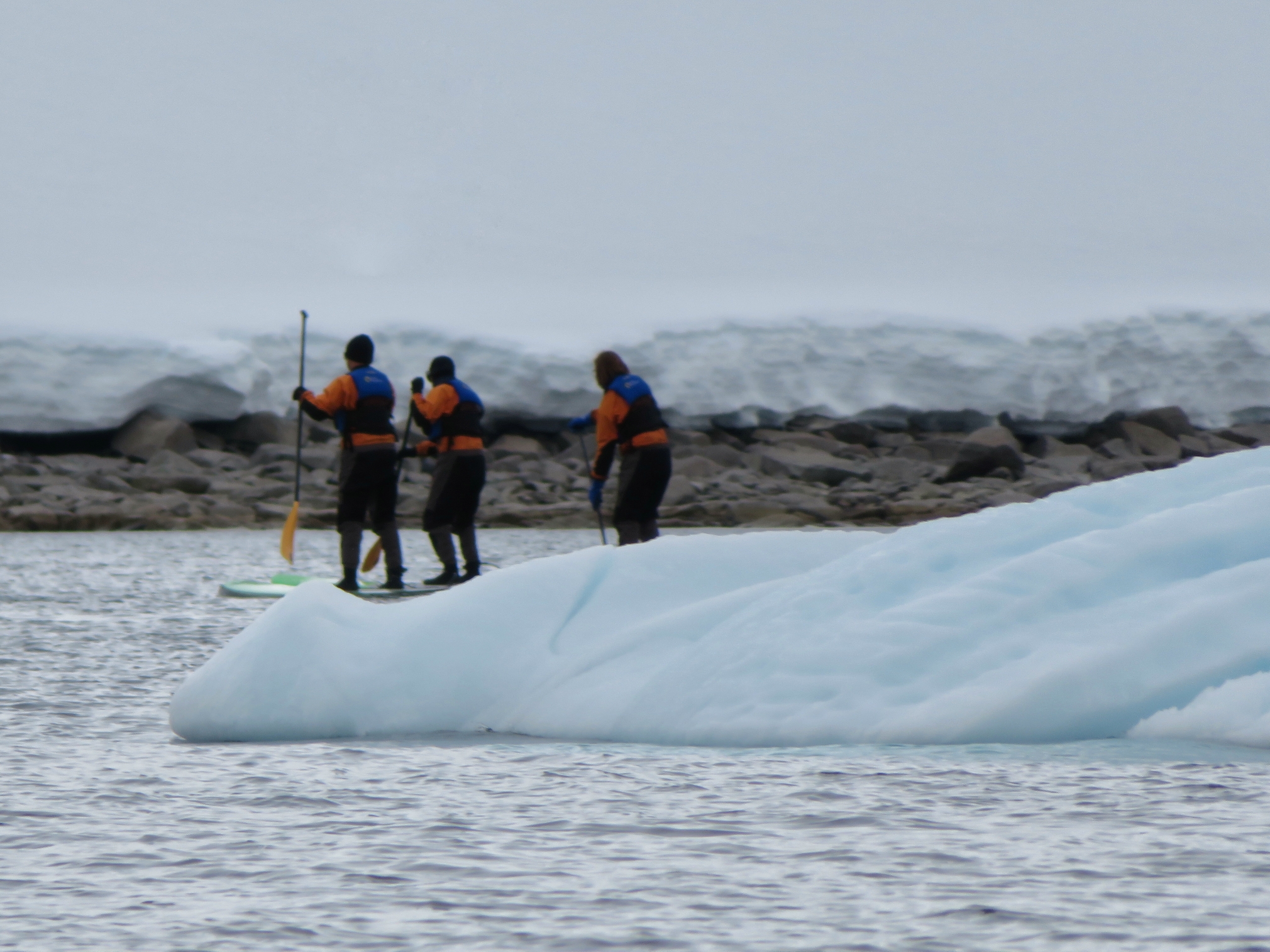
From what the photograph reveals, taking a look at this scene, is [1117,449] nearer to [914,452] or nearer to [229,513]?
[914,452]

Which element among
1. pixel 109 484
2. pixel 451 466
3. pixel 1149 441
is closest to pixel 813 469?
pixel 1149 441

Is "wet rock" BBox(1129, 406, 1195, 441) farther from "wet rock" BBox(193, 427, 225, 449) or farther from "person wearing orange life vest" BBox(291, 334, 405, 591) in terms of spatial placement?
"person wearing orange life vest" BBox(291, 334, 405, 591)

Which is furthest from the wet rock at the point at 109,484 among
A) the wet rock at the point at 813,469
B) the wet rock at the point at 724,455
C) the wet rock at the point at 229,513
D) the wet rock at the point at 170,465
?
the wet rock at the point at 813,469

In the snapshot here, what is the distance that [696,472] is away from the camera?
20.5m

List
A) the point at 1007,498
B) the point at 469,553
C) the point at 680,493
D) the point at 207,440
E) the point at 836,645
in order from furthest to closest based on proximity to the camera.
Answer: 1. the point at 207,440
2. the point at 680,493
3. the point at 1007,498
4. the point at 469,553
5. the point at 836,645

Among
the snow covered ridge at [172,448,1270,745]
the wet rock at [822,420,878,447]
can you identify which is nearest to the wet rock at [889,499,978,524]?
the wet rock at [822,420,878,447]

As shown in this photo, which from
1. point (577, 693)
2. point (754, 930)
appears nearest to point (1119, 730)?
point (577, 693)

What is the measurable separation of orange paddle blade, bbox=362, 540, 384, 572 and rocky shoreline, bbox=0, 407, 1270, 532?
7.04 metres

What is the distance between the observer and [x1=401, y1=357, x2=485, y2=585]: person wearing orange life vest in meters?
9.70

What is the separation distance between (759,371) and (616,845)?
760 inches

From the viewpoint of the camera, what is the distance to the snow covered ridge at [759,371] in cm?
1991

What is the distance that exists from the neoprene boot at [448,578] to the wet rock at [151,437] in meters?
10.9

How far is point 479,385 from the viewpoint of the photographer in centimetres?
2145

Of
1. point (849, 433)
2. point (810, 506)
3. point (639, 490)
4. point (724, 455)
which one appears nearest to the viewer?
point (639, 490)
